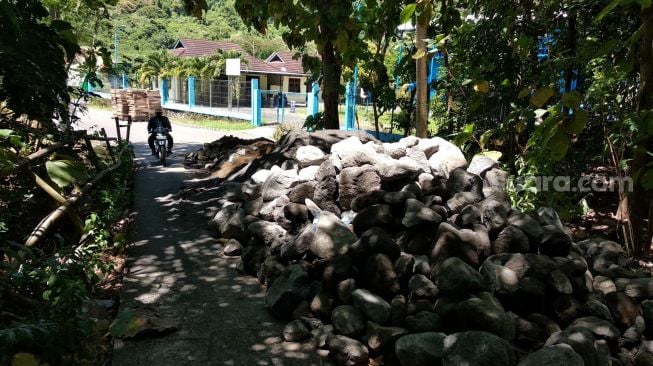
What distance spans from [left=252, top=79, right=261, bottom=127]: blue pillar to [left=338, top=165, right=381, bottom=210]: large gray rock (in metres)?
18.7

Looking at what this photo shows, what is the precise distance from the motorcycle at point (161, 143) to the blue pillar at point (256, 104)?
11.9 meters

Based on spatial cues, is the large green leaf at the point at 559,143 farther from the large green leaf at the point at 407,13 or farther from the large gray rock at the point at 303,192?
the large gray rock at the point at 303,192

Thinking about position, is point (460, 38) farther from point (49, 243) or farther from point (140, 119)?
point (140, 119)

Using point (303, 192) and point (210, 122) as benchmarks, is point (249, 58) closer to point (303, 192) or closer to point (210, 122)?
point (210, 122)

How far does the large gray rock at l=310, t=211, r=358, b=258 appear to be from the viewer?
4280 mm

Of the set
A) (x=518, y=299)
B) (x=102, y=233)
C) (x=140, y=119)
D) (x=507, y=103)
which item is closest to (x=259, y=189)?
(x=102, y=233)

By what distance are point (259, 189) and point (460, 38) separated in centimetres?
366

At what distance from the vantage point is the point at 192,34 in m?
76.6

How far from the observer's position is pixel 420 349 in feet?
10.3

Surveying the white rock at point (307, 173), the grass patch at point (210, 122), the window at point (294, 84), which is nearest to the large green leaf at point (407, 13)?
the white rock at point (307, 173)

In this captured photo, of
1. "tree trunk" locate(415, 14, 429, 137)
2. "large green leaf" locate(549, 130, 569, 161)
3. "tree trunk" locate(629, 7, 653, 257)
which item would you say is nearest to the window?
"tree trunk" locate(415, 14, 429, 137)

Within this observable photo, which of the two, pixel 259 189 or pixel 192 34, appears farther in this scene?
pixel 192 34

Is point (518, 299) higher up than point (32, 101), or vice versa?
point (32, 101)

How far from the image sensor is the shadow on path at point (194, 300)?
3455 mm
